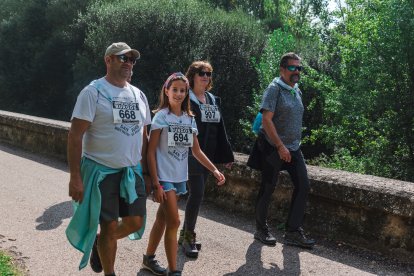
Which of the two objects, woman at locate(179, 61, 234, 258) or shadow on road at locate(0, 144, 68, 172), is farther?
shadow on road at locate(0, 144, 68, 172)

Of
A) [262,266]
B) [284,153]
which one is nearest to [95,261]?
[262,266]

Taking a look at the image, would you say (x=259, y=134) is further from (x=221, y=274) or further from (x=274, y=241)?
(x=221, y=274)

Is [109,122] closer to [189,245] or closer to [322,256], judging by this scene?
[189,245]

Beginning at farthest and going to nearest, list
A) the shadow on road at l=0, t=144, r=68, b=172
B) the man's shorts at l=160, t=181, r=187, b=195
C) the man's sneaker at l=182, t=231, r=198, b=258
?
1. the shadow on road at l=0, t=144, r=68, b=172
2. the man's sneaker at l=182, t=231, r=198, b=258
3. the man's shorts at l=160, t=181, r=187, b=195

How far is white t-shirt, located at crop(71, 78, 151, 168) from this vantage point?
3217 mm

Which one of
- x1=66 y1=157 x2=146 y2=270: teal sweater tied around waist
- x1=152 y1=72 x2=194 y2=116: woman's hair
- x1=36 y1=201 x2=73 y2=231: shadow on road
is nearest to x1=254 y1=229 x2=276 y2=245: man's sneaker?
x1=152 y1=72 x2=194 y2=116: woman's hair

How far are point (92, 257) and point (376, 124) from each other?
7.31 meters

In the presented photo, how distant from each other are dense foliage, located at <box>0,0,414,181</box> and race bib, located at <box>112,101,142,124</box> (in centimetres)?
693

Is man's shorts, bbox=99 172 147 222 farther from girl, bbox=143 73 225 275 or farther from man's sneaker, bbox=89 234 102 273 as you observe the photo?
man's sneaker, bbox=89 234 102 273

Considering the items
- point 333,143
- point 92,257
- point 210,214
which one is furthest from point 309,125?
point 92,257

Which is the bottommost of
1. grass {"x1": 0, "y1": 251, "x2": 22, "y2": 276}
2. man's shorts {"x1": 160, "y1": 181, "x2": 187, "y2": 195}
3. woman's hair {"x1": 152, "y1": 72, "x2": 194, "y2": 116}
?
grass {"x1": 0, "y1": 251, "x2": 22, "y2": 276}

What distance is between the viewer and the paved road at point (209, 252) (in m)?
4.04

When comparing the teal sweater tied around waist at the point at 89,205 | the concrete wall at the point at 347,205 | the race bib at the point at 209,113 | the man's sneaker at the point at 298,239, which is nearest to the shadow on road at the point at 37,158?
the concrete wall at the point at 347,205

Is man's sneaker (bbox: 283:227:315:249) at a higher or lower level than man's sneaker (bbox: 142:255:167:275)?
higher
